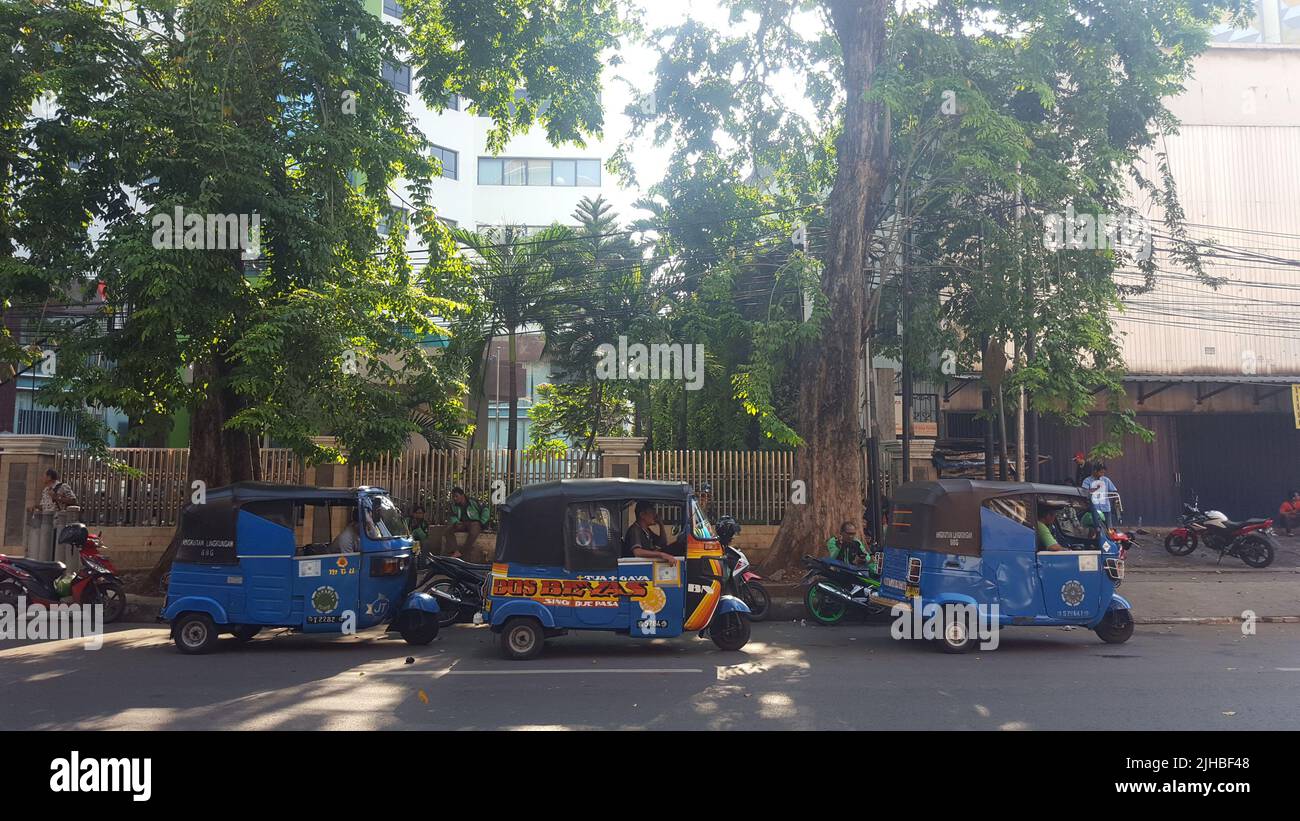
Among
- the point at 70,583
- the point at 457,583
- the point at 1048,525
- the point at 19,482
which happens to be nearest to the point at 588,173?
the point at 19,482

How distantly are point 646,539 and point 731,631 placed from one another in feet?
4.54

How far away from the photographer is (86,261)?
11.9 metres

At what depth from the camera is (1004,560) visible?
9828 millimetres

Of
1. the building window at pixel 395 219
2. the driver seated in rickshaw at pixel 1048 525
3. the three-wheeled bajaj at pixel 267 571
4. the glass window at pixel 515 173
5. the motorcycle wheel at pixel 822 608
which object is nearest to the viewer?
the three-wheeled bajaj at pixel 267 571

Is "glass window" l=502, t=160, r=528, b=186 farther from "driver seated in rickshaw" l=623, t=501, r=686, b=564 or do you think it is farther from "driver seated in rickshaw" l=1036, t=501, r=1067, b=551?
"driver seated in rickshaw" l=1036, t=501, r=1067, b=551

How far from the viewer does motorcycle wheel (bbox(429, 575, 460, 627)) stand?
11.0 m

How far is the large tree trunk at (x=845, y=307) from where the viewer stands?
47.5 feet

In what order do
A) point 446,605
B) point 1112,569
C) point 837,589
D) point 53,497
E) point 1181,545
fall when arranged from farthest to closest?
point 1181,545 < point 53,497 < point 837,589 < point 446,605 < point 1112,569

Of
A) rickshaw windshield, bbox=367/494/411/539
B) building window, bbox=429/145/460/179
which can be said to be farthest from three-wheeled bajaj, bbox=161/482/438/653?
building window, bbox=429/145/460/179

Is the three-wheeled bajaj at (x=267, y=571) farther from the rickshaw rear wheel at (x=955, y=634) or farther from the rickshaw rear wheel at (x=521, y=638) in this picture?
the rickshaw rear wheel at (x=955, y=634)

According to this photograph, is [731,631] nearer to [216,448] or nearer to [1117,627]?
[1117,627]

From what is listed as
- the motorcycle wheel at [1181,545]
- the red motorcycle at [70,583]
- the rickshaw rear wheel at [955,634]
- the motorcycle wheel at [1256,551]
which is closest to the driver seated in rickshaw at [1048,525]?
the rickshaw rear wheel at [955,634]

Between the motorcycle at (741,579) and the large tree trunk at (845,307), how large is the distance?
242cm
